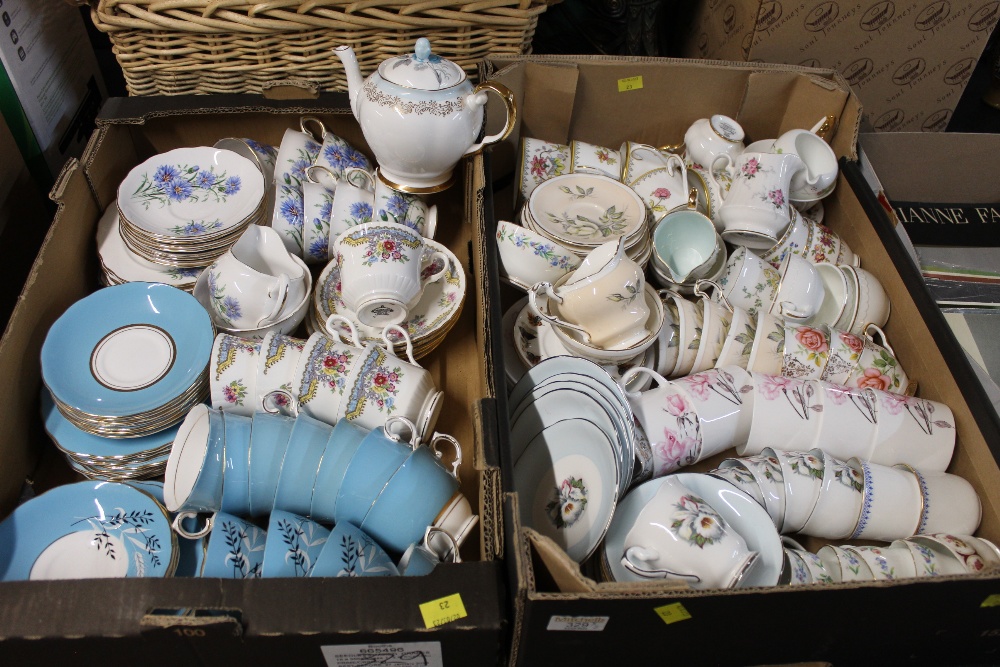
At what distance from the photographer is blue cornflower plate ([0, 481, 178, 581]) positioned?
92 cm

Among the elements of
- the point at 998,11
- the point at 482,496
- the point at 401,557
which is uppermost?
the point at 998,11

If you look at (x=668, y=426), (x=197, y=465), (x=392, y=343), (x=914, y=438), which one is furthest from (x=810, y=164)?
(x=197, y=465)

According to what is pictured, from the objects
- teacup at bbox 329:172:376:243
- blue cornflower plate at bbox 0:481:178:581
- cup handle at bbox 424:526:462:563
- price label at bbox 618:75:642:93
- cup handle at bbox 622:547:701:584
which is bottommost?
blue cornflower plate at bbox 0:481:178:581

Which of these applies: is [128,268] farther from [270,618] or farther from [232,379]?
[270,618]

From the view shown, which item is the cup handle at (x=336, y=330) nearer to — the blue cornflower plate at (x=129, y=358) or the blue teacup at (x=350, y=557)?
the blue cornflower plate at (x=129, y=358)

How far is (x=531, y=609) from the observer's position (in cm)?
73

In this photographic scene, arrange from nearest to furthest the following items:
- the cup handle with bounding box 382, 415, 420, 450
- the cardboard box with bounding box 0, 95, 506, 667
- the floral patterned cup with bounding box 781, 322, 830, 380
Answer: the cardboard box with bounding box 0, 95, 506, 667 < the cup handle with bounding box 382, 415, 420, 450 < the floral patterned cup with bounding box 781, 322, 830, 380

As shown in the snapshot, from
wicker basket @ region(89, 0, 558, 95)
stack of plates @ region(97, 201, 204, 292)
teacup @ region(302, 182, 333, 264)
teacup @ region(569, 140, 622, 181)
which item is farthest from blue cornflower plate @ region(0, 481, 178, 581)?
teacup @ region(569, 140, 622, 181)

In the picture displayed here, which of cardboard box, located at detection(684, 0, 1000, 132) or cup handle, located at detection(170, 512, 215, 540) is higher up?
cardboard box, located at detection(684, 0, 1000, 132)

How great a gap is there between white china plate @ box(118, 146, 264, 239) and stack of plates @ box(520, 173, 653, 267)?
0.51 meters

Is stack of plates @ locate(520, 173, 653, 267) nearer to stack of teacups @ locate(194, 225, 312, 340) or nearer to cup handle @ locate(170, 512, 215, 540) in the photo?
stack of teacups @ locate(194, 225, 312, 340)

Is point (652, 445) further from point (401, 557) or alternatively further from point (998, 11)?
point (998, 11)

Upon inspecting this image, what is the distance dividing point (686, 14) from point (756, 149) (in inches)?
26.0

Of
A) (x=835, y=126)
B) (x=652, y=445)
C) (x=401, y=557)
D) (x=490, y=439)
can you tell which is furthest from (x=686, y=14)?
(x=401, y=557)
